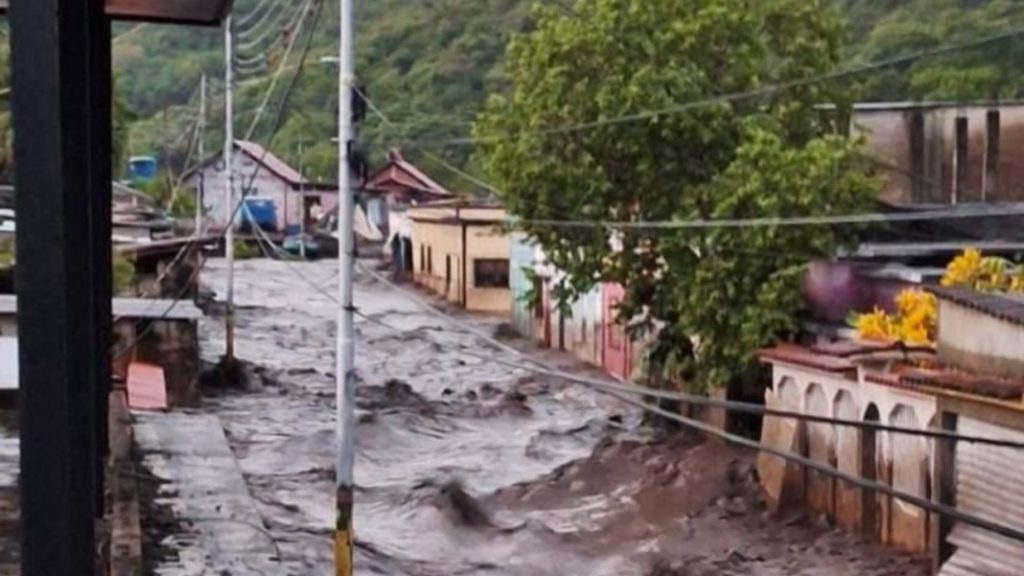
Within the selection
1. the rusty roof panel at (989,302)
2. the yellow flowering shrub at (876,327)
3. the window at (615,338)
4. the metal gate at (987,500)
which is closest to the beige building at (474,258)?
the window at (615,338)

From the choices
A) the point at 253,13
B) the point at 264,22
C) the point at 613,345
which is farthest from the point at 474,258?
the point at 264,22

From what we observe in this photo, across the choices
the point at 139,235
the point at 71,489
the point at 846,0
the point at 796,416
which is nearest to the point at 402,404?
the point at 139,235

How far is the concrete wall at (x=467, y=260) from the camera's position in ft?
141

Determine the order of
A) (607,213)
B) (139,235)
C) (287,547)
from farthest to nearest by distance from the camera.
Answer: (139,235)
(607,213)
(287,547)

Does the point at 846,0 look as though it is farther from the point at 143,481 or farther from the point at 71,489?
the point at 71,489

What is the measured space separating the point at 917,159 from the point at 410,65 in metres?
23.8

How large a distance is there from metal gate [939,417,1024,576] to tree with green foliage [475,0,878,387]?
5367 mm

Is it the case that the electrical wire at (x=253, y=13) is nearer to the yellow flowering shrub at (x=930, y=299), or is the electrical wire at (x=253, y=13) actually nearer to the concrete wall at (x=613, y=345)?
the concrete wall at (x=613, y=345)

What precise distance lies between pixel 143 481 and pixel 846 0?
63.8ft

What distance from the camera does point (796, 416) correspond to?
509 centimetres

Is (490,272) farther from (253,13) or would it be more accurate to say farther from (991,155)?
(991,155)

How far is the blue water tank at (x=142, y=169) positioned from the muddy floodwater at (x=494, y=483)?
14634mm

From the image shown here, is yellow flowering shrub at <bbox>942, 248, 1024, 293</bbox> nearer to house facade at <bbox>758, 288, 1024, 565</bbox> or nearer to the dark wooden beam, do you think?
house facade at <bbox>758, 288, 1024, 565</bbox>

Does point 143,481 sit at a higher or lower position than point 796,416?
lower
